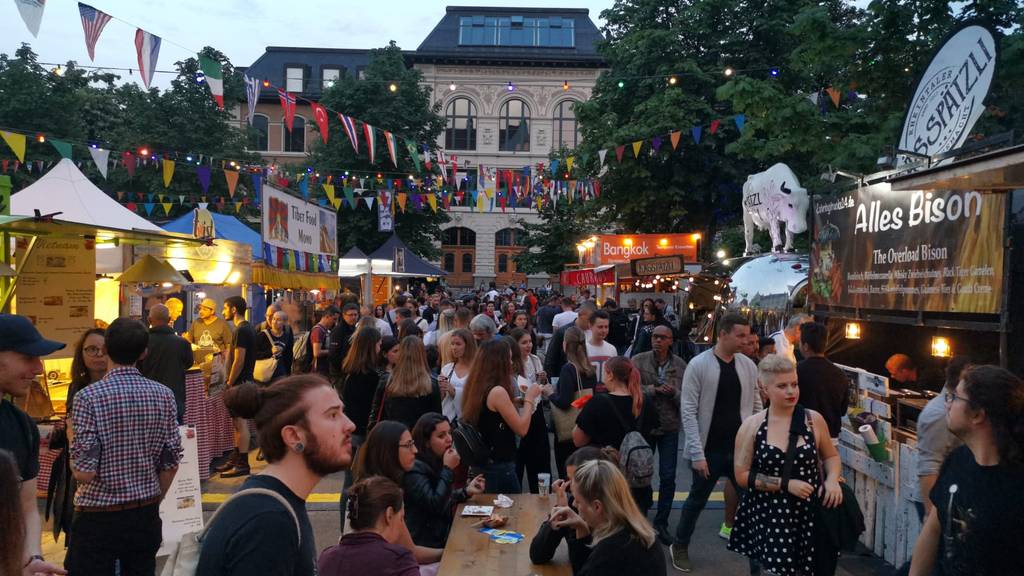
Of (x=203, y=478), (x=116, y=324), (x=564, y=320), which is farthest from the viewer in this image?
(x=564, y=320)

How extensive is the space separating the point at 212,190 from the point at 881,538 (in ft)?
115

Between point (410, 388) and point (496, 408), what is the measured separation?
0.77 metres

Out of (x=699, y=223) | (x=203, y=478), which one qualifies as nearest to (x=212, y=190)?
(x=699, y=223)

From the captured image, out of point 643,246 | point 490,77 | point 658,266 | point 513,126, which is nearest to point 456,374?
point 658,266

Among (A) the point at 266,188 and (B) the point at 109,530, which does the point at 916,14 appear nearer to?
(A) the point at 266,188

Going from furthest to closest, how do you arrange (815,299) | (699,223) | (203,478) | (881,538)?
(699,223), (815,299), (203,478), (881,538)

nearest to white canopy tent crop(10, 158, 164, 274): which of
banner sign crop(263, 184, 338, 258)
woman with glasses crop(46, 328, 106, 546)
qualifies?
banner sign crop(263, 184, 338, 258)

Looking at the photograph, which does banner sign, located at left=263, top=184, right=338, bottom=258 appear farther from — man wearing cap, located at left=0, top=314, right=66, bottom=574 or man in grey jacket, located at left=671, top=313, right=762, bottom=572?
man wearing cap, located at left=0, top=314, right=66, bottom=574

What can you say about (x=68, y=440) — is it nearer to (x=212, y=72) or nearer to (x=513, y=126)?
(x=212, y=72)

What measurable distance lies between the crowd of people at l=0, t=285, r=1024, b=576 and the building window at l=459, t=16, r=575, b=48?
49037 mm

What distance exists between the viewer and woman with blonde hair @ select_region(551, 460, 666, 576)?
3.48 m

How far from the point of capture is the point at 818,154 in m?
14.2

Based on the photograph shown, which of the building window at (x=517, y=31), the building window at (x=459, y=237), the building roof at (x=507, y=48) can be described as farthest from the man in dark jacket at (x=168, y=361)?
the building window at (x=459, y=237)

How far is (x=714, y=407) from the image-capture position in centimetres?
617
